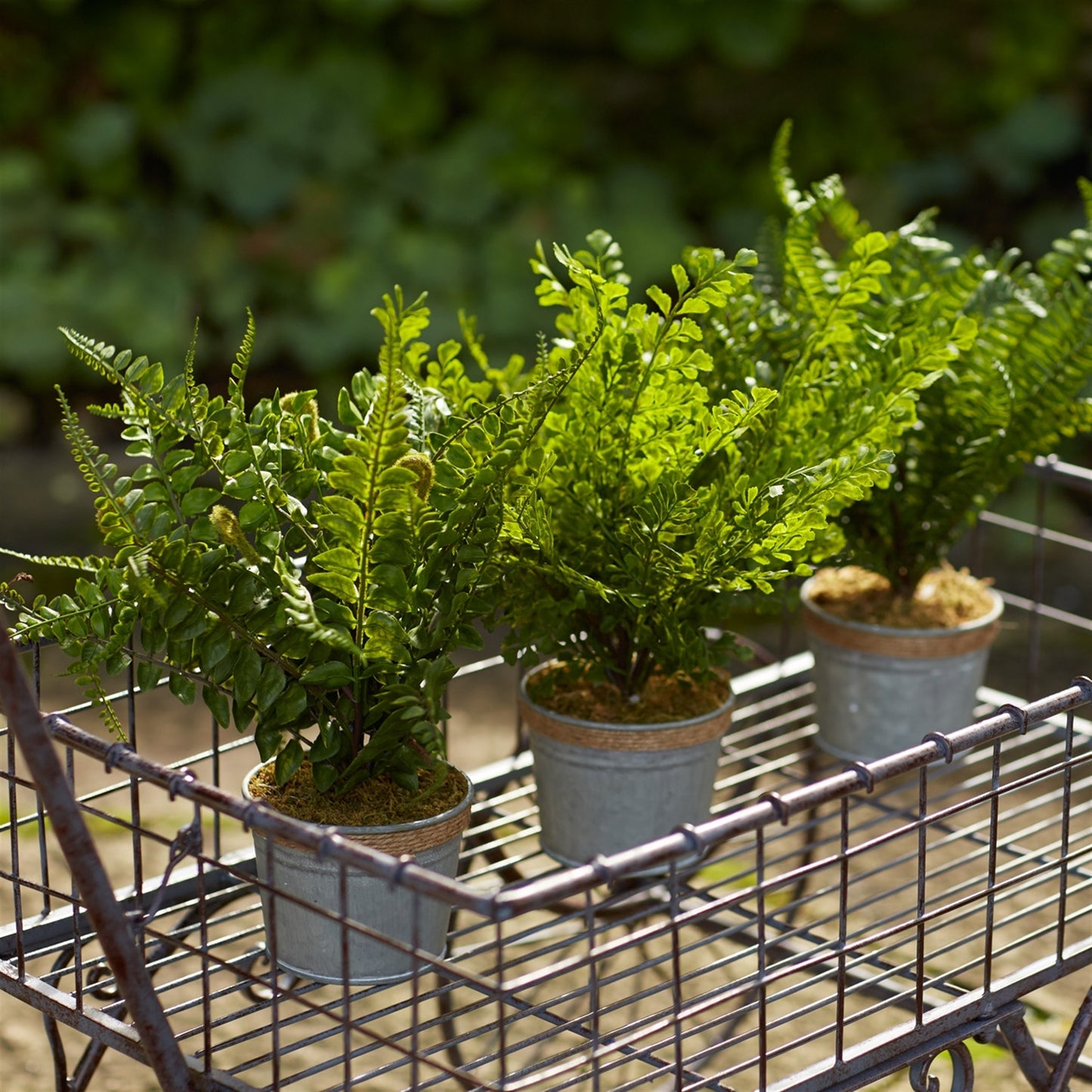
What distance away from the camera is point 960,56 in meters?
2.46

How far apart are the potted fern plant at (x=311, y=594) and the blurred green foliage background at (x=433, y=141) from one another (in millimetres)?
1643

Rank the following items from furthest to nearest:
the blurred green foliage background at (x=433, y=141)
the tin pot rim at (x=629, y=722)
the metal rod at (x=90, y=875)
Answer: the blurred green foliage background at (x=433, y=141) → the tin pot rim at (x=629, y=722) → the metal rod at (x=90, y=875)

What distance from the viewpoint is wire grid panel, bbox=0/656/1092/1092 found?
64 centimetres

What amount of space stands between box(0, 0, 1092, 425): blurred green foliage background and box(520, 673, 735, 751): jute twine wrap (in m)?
1.53

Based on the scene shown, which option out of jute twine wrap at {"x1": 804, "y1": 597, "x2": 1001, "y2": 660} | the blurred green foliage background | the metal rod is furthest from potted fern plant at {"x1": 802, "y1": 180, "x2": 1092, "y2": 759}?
the blurred green foliage background

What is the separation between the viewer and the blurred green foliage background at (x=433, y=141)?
92.0 inches

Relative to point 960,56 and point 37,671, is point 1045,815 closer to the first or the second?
point 37,671

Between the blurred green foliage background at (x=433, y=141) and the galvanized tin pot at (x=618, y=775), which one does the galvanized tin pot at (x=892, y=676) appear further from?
the blurred green foliage background at (x=433, y=141)

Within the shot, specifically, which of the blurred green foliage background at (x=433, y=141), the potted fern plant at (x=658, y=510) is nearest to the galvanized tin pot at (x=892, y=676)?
the potted fern plant at (x=658, y=510)

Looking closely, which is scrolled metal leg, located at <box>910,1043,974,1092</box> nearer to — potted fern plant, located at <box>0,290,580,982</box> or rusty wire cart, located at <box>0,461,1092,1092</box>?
rusty wire cart, located at <box>0,461,1092,1092</box>

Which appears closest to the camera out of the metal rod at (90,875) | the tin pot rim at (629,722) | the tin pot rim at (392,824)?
the metal rod at (90,875)

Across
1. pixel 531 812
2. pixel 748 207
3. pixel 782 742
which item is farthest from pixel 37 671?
pixel 748 207

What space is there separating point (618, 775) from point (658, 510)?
18 centimetres

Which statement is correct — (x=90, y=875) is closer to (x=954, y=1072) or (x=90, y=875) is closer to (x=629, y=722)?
(x=629, y=722)
